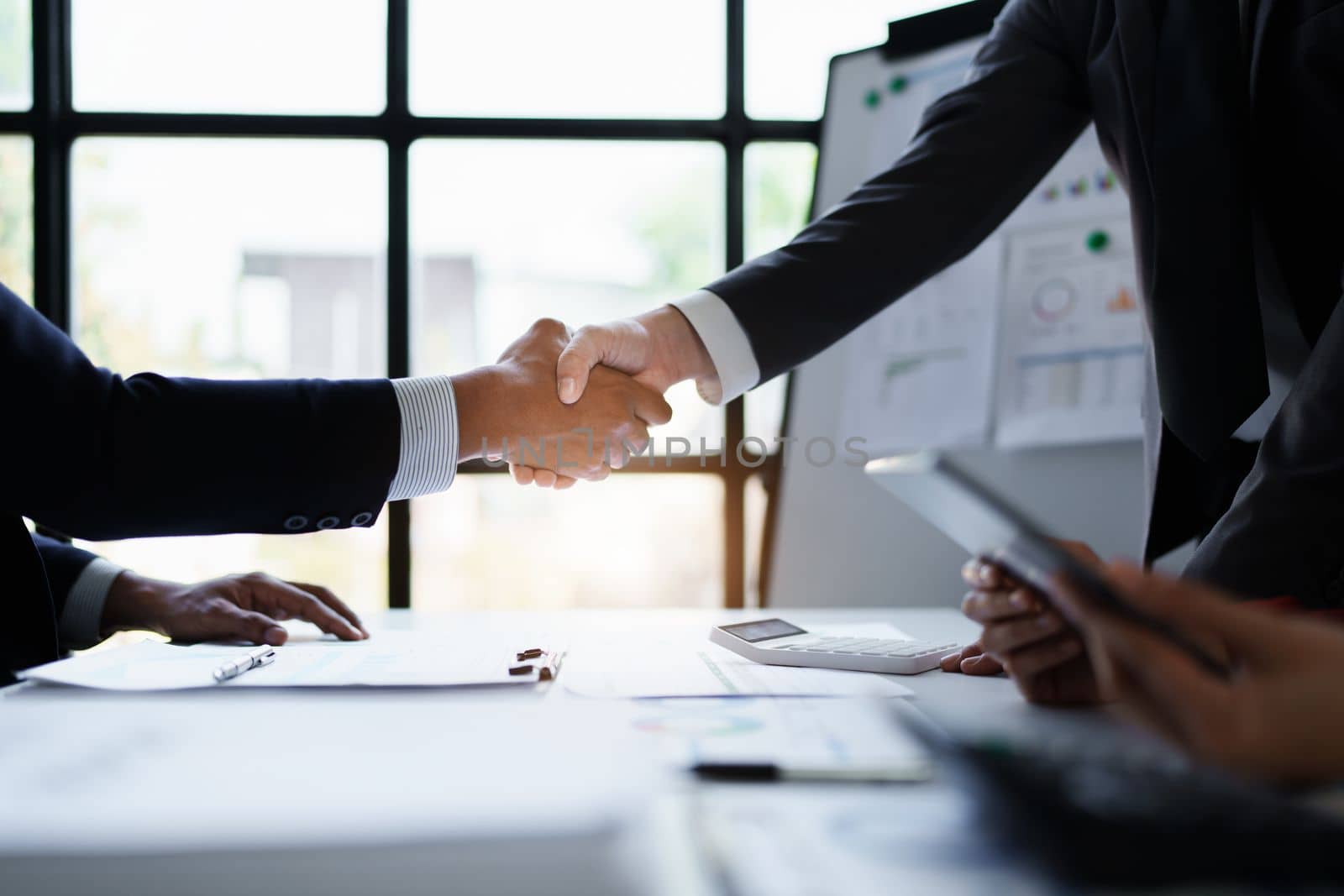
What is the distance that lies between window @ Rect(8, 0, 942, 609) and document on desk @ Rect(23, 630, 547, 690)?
5.17 feet

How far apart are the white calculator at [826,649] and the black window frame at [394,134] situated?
1449 millimetres

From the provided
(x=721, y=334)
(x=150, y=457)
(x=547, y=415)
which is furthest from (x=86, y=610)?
(x=721, y=334)

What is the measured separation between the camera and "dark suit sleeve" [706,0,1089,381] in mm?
1462

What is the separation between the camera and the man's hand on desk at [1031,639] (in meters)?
0.75

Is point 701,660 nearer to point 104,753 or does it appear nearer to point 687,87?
point 104,753

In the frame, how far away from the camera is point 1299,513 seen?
2.84 ft

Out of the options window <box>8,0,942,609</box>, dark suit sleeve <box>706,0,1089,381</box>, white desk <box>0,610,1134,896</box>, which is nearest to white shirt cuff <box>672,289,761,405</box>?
dark suit sleeve <box>706,0,1089,381</box>

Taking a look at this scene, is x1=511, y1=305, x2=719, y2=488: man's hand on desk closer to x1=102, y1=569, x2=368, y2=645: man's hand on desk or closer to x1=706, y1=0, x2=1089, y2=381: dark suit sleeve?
x1=706, y1=0, x2=1089, y2=381: dark suit sleeve

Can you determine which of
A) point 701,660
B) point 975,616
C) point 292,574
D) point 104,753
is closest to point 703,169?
point 292,574

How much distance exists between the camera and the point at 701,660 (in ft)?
3.30

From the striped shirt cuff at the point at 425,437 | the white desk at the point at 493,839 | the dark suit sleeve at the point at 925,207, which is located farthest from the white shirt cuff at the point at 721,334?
the white desk at the point at 493,839

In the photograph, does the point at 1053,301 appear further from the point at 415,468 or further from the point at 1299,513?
the point at 415,468

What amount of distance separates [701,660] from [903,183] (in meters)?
0.89

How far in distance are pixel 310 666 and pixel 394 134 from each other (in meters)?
1.97
